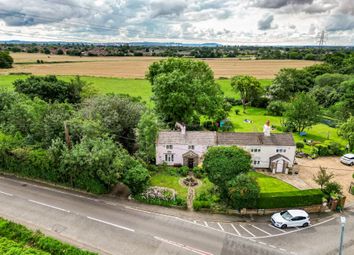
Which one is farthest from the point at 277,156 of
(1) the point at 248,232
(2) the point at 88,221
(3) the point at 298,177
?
(2) the point at 88,221

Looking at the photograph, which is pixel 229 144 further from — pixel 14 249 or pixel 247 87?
pixel 247 87

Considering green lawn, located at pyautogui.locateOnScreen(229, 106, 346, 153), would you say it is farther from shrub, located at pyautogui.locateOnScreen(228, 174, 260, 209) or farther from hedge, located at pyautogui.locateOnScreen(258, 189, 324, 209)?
shrub, located at pyautogui.locateOnScreen(228, 174, 260, 209)

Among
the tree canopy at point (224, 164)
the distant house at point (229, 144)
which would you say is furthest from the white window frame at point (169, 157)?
the tree canopy at point (224, 164)

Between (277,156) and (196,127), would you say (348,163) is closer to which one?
(277,156)

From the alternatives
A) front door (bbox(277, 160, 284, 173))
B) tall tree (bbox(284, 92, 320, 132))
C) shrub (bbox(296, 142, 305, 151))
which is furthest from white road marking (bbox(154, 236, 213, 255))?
tall tree (bbox(284, 92, 320, 132))

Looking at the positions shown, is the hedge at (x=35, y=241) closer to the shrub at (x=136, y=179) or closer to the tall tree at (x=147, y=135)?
the shrub at (x=136, y=179)
